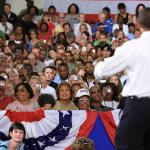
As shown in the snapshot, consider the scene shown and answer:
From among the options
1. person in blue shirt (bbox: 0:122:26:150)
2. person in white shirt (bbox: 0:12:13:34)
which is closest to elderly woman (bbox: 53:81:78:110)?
person in blue shirt (bbox: 0:122:26:150)

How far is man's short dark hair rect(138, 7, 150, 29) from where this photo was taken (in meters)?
5.92

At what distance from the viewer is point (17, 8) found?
1931 cm

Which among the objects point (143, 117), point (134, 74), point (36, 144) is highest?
point (134, 74)

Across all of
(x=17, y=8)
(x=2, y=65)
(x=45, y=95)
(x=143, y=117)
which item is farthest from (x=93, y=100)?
(x=17, y=8)

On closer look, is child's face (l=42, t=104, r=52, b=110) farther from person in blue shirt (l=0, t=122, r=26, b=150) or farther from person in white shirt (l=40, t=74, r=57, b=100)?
person in blue shirt (l=0, t=122, r=26, b=150)

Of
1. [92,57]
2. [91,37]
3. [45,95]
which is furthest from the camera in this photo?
[91,37]

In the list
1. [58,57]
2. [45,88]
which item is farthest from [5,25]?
[45,88]

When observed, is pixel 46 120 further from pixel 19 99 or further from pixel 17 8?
pixel 17 8

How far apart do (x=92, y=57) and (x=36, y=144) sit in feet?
16.5

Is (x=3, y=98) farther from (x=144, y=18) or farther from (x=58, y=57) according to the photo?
(x=144, y=18)

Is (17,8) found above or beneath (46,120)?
above

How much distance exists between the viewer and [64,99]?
36.7ft

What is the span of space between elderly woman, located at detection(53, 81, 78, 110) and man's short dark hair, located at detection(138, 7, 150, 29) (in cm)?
518

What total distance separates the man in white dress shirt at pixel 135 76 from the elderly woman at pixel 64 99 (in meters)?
5.02
